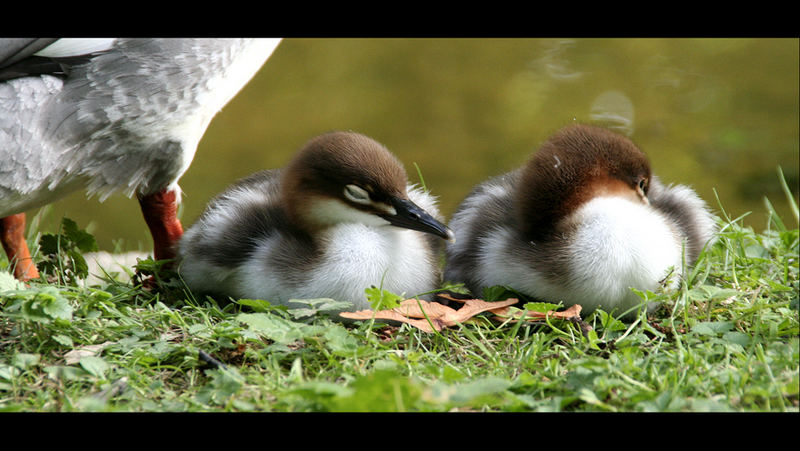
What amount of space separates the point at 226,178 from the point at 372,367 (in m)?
5.41

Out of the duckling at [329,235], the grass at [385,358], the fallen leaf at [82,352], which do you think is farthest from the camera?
the duckling at [329,235]

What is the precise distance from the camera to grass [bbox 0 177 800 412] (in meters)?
2.32

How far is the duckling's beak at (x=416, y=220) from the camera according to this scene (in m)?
3.15

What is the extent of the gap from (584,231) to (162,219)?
7.28 feet

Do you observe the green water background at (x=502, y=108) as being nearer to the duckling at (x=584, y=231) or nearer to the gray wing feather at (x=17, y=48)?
the gray wing feather at (x=17, y=48)

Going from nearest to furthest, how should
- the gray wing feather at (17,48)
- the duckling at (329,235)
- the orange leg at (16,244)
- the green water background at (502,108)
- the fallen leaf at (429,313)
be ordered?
the fallen leaf at (429,313)
the duckling at (329,235)
the gray wing feather at (17,48)
the orange leg at (16,244)
the green water background at (502,108)

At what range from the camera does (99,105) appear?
138 inches

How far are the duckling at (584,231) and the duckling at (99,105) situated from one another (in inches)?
54.0

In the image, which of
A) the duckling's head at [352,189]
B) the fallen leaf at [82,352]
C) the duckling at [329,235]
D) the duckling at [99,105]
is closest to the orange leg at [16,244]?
the duckling at [99,105]

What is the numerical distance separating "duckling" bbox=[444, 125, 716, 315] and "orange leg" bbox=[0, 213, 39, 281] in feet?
7.14

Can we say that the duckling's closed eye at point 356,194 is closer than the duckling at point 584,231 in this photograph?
No

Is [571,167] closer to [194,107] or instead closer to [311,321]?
[311,321]

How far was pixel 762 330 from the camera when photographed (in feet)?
9.34

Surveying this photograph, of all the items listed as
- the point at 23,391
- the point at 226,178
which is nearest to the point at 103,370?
the point at 23,391
